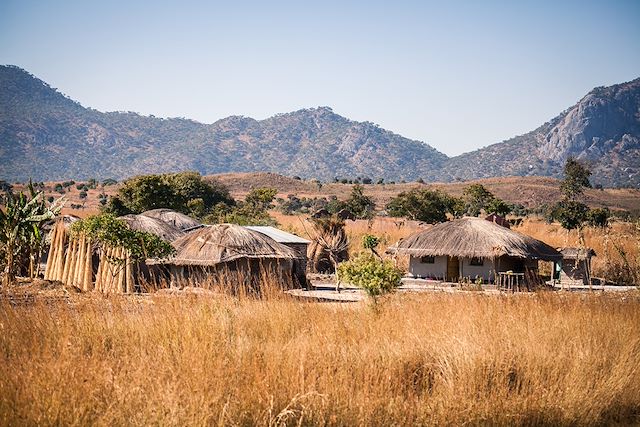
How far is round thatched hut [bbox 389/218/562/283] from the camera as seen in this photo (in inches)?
1125

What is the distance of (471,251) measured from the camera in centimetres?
2877

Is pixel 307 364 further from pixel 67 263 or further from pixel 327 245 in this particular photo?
pixel 327 245

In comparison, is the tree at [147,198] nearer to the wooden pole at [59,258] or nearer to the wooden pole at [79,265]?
the wooden pole at [59,258]

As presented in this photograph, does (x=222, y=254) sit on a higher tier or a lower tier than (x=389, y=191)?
lower

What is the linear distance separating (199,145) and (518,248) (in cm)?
15526

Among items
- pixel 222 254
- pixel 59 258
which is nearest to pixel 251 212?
pixel 222 254

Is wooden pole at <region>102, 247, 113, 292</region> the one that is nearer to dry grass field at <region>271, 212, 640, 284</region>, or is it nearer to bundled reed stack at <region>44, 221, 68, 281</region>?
bundled reed stack at <region>44, 221, 68, 281</region>

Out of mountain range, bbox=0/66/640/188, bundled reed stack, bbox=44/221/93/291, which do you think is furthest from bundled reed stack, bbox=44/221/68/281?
mountain range, bbox=0/66/640/188

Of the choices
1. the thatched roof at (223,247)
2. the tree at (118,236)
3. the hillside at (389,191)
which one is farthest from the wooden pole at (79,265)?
the hillside at (389,191)

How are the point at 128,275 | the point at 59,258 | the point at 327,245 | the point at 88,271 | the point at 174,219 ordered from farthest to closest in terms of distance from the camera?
1. the point at 327,245
2. the point at 174,219
3. the point at 59,258
4. the point at 128,275
5. the point at 88,271

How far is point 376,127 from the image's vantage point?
598ft

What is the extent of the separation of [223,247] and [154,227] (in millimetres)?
5658

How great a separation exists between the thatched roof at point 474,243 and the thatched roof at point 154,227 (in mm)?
9951

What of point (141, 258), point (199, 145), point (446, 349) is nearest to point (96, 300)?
point (446, 349)
